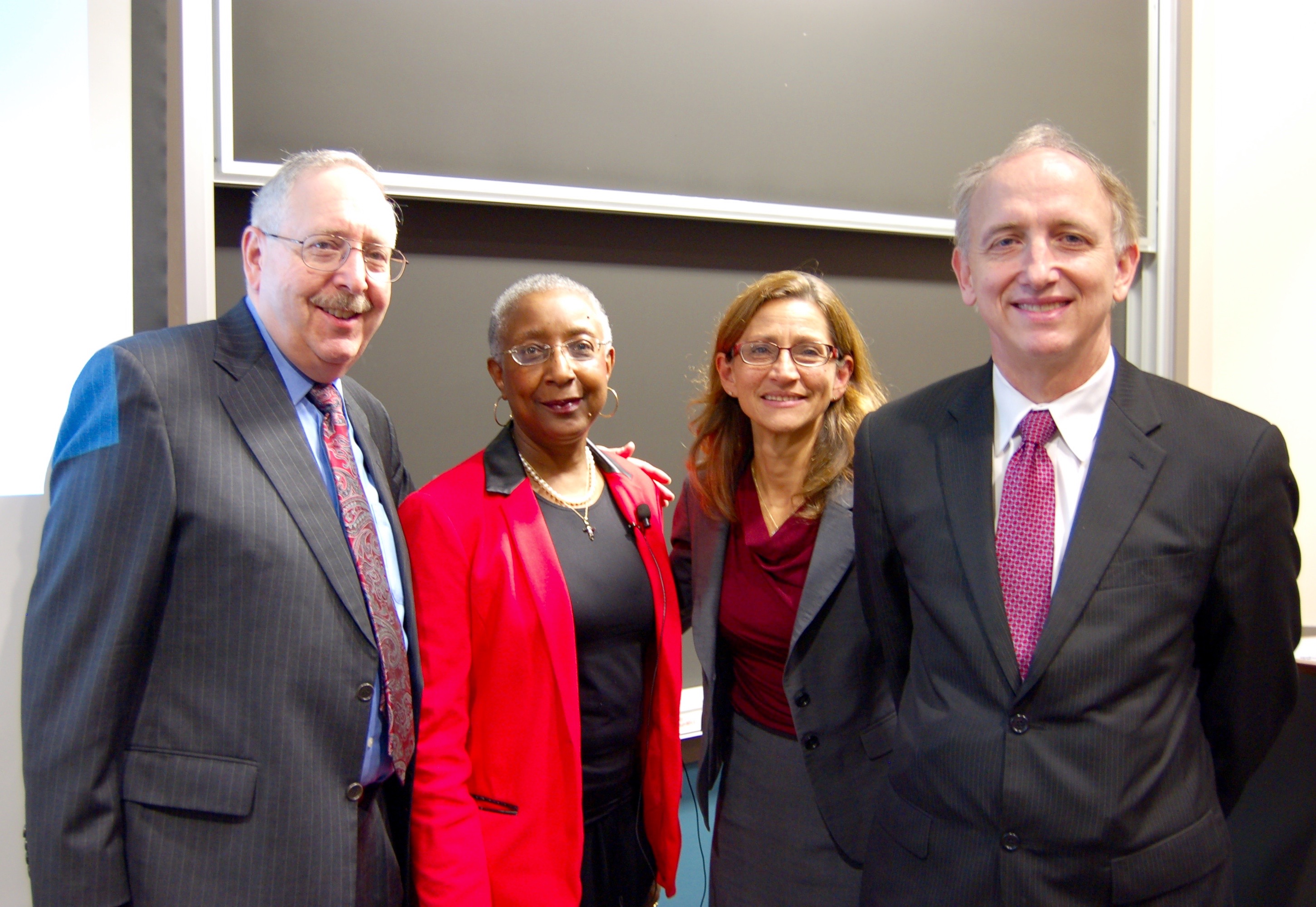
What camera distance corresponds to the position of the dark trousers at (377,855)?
1.41 meters

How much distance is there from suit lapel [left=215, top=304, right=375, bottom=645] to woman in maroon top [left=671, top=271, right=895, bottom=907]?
31.9 inches

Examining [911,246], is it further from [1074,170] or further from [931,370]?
[1074,170]

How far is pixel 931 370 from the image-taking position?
3.00 meters

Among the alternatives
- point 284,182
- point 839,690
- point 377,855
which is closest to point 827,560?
point 839,690

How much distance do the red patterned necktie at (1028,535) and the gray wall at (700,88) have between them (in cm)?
156

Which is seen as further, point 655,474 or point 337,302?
point 655,474

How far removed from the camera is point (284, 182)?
1.44 meters

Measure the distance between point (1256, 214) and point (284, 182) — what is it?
3574mm

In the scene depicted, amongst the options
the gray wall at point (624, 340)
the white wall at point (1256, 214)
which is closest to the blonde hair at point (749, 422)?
the gray wall at point (624, 340)

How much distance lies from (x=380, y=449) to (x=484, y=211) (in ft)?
2.85

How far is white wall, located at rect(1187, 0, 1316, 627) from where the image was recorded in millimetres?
3223

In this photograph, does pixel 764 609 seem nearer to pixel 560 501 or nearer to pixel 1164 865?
pixel 560 501

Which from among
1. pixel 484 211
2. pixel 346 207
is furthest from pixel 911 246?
pixel 346 207

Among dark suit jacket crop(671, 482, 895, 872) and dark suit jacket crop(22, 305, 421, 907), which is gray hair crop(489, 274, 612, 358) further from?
dark suit jacket crop(671, 482, 895, 872)
